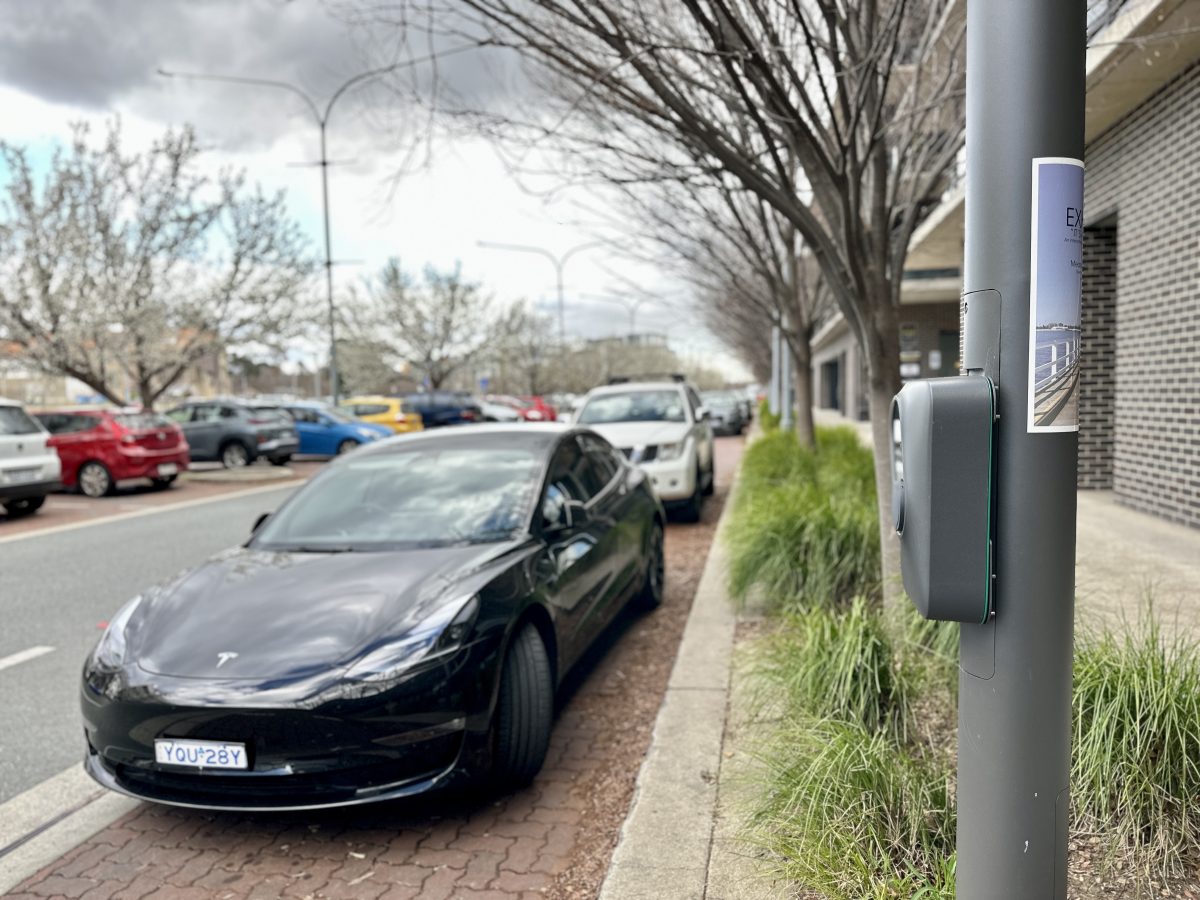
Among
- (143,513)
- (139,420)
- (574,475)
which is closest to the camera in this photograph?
(574,475)

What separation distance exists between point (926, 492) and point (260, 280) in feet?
69.6

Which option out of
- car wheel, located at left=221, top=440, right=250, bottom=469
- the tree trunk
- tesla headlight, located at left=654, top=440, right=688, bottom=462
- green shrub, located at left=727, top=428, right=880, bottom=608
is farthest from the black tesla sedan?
car wheel, located at left=221, top=440, right=250, bottom=469

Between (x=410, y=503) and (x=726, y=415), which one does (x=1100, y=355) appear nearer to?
(x=410, y=503)

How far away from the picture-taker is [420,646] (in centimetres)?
343

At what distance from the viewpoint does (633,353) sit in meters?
87.7

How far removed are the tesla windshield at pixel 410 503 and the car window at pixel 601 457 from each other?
888 mm

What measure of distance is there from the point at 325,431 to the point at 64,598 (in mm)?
16554

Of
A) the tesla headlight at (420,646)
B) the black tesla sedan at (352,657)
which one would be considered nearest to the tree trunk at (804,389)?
the black tesla sedan at (352,657)

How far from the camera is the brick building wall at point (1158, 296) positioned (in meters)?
7.26

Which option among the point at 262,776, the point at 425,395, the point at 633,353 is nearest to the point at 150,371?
the point at 425,395

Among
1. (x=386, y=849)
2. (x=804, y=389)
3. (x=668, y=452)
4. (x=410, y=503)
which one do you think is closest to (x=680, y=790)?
(x=386, y=849)

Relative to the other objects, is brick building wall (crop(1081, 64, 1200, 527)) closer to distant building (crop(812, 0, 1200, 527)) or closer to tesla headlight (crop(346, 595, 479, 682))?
distant building (crop(812, 0, 1200, 527))

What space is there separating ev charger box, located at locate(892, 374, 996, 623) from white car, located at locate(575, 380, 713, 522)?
797cm

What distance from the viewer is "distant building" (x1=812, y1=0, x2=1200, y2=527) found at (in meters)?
7.09
